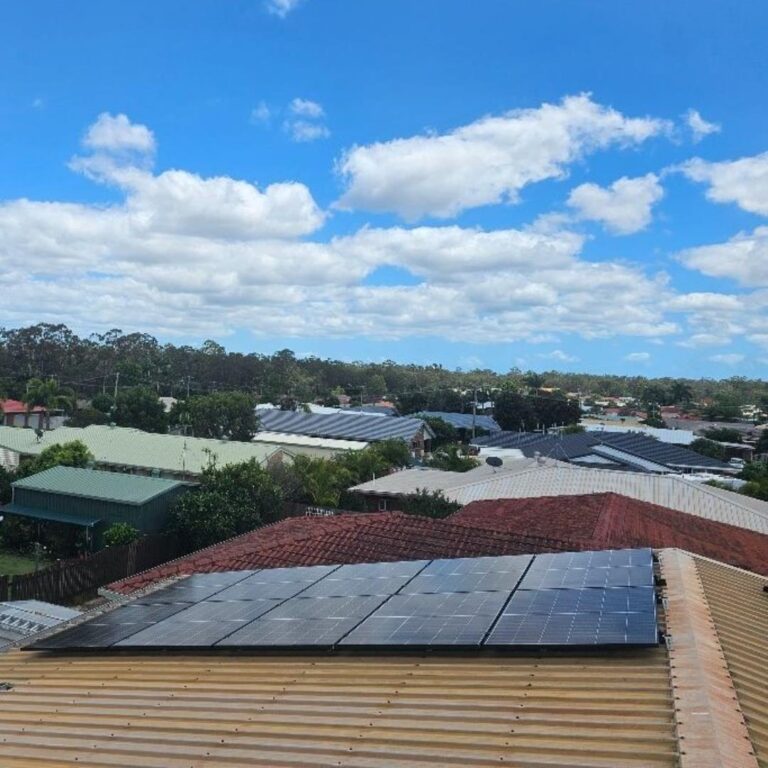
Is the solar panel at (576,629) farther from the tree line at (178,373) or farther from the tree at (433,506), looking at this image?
the tree line at (178,373)

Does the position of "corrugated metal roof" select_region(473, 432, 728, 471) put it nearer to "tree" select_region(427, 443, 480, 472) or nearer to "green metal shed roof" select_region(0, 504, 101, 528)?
"tree" select_region(427, 443, 480, 472)

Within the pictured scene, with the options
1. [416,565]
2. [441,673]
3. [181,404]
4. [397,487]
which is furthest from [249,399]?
[441,673]

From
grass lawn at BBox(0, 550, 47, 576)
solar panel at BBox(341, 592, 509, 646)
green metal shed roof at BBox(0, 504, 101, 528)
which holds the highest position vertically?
solar panel at BBox(341, 592, 509, 646)

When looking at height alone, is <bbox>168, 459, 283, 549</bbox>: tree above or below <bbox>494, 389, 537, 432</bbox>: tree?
below

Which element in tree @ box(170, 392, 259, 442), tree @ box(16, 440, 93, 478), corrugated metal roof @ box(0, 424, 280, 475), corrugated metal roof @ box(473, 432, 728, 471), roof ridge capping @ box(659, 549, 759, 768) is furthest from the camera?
tree @ box(170, 392, 259, 442)

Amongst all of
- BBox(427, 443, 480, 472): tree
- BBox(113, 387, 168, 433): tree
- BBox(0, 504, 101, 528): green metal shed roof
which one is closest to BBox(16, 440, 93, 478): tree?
BBox(0, 504, 101, 528): green metal shed roof

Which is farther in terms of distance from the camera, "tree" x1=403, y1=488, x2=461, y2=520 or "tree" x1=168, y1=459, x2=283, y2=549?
"tree" x1=403, y1=488, x2=461, y2=520
